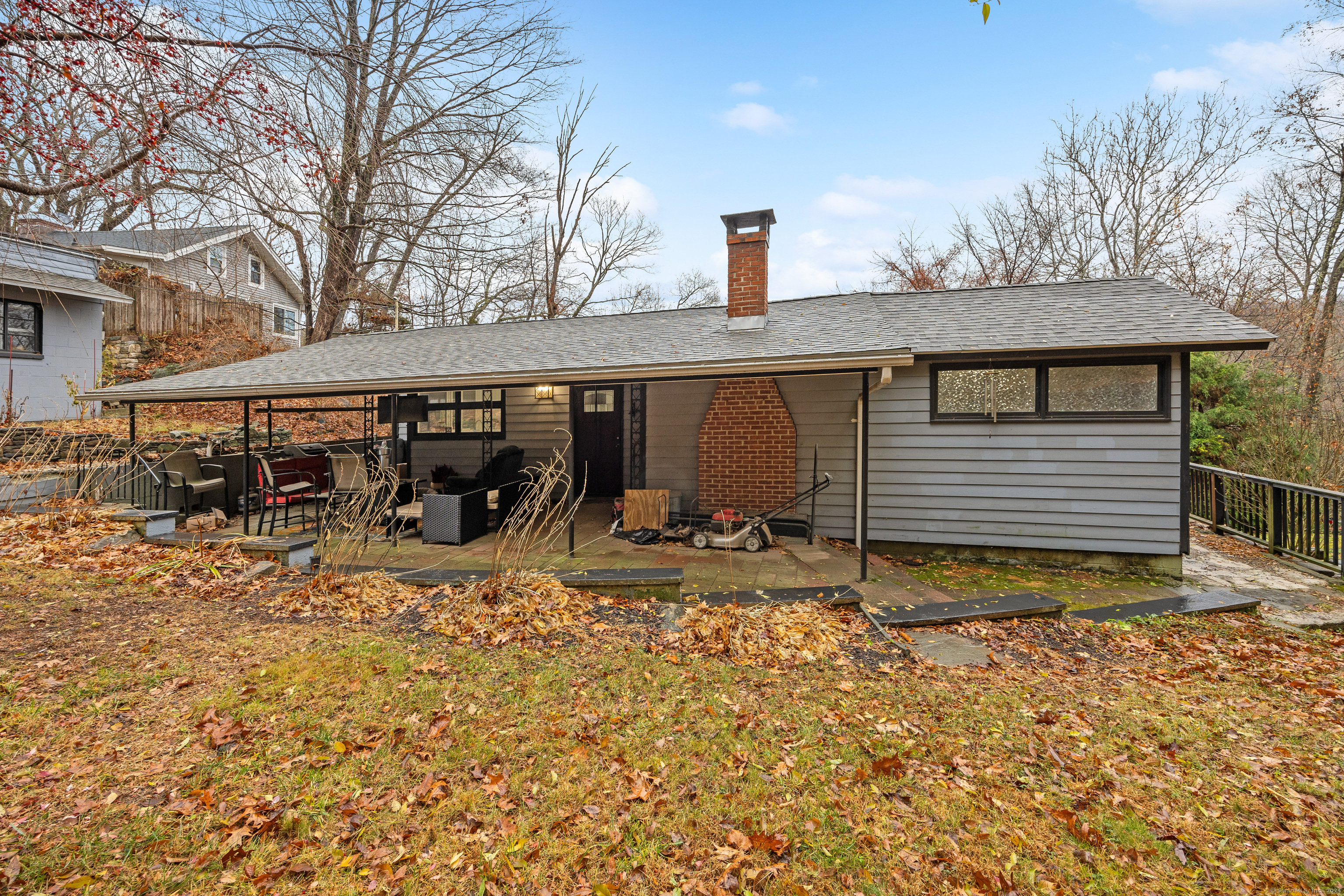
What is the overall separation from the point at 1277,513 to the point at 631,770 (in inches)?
369

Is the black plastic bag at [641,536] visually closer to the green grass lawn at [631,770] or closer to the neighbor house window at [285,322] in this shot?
the green grass lawn at [631,770]

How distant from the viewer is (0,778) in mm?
2289

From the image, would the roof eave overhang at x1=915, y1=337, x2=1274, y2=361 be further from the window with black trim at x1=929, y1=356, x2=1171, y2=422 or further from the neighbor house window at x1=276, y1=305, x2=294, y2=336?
the neighbor house window at x1=276, y1=305, x2=294, y2=336

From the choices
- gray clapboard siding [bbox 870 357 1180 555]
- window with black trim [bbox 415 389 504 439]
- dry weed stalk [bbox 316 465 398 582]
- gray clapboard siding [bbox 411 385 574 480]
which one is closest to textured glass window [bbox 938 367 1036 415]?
gray clapboard siding [bbox 870 357 1180 555]

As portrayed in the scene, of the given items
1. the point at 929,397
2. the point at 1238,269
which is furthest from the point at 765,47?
the point at 1238,269

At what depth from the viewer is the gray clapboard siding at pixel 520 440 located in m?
9.66

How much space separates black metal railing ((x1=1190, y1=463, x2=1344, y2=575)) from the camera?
648cm

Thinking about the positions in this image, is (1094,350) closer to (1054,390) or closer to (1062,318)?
(1054,390)

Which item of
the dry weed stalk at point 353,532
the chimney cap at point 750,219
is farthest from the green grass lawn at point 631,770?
the chimney cap at point 750,219

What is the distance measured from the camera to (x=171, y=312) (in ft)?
49.8

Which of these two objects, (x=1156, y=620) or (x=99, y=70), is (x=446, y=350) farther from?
(x=1156, y=620)

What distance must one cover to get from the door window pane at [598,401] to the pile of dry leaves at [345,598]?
5.34m

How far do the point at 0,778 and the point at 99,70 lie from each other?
5.00 meters

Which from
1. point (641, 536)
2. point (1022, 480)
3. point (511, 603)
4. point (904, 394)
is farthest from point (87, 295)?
point (1022, 480)
